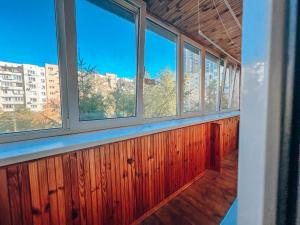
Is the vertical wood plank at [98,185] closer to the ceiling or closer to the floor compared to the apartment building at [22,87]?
closer to the floor

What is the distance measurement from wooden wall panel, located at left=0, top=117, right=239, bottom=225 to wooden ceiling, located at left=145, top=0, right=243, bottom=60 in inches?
67.3

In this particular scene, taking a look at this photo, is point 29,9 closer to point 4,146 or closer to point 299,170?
point 4,146

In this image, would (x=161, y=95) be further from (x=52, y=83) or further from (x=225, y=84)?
(x=225, y=84)

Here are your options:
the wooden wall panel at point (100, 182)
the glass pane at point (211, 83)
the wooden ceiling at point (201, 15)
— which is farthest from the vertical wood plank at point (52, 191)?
the glass pane at point (211, 83)

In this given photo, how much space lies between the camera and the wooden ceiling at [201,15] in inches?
80.7

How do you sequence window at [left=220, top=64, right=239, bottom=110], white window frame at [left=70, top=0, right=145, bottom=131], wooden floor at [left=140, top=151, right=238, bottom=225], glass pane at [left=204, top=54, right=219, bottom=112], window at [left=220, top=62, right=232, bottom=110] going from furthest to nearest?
window at [left=220, top=64, right=239, bottom=110], window at [left=220, top=62, right=232, bottom=110], glass pane at [left=204, top=54, right=219, bottom=112], wooden floor at [left=140, top=151, right=238, bottom=225], white window frame at [left=70, top=0, right=145, bottom=131]

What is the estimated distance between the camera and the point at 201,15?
2336mm

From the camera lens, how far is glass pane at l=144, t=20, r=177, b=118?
2211mm

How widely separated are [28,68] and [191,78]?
8.61 feet

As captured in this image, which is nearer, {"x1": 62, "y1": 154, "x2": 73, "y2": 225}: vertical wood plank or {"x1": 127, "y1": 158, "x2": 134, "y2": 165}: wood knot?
{"x1": 62, "y1": 154, "x2": 73, "y2": 225}: vertical wood plank

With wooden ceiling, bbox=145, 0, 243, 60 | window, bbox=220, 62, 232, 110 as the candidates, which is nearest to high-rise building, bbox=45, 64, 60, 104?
wooden ceiling, bbox=145, 0, 243, 60

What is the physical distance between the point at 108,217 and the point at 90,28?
1892mm

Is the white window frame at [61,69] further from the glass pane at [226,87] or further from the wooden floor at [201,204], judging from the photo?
the glass pane at [226,87]

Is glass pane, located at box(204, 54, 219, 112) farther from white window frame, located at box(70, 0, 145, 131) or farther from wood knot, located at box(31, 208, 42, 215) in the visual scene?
wood knot, located at box(31, 208, 42, 215)
